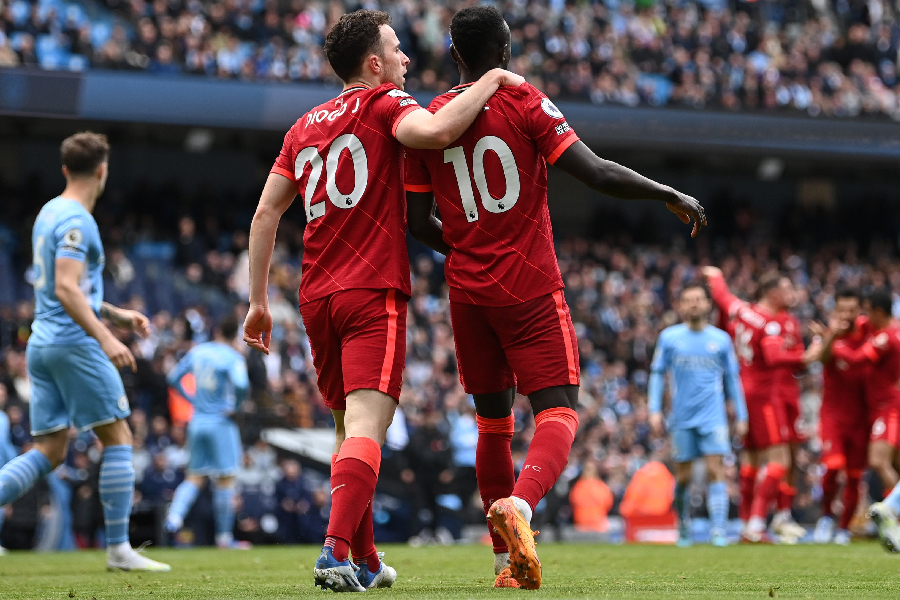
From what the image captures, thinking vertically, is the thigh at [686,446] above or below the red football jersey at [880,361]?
below

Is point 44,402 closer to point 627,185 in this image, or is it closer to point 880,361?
point 627,185

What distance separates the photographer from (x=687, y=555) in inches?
330

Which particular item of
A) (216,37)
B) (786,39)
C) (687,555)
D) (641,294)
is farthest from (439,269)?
(687,555)

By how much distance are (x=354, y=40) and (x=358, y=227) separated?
2.66ft

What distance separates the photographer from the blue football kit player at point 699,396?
10.9 meters

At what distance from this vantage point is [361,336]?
4.77 metres

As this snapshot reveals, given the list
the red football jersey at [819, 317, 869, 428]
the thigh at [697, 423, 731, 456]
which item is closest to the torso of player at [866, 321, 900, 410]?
the red football jersey at [819, 317, 869, 428]

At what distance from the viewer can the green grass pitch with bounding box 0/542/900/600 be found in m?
4.84

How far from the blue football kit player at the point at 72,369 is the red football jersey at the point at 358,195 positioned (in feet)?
6.91

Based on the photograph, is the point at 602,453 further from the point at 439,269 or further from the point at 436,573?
the point at 436,573

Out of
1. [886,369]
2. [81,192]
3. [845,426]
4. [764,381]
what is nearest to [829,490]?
[845,426]

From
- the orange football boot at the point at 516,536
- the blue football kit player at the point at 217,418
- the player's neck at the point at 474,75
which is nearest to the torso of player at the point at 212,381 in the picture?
the blue football kit player at the point at 217,418

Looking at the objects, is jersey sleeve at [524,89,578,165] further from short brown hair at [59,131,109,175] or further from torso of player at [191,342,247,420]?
torso of player at [191,342,247,420]

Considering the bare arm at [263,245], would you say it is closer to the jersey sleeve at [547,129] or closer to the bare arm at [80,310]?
the jersey sleeve at [547,129]
